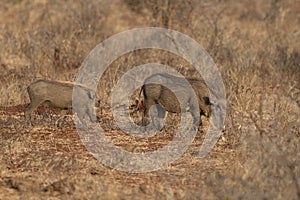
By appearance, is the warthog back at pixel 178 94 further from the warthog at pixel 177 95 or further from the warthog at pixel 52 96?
the warthog at pixel 52 96

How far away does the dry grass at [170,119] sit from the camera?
4.63 metres

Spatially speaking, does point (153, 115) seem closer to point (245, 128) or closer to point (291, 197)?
point (245, 128)

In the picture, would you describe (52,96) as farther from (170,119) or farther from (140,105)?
(170,119)

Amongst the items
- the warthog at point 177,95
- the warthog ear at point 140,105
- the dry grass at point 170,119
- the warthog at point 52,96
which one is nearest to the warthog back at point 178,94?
the warthog at point 177,95

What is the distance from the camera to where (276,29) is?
12016 millimetres

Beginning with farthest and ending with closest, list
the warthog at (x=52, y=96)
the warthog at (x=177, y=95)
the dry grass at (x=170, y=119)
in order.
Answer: the warthog at (x=52, y=96) → the warthog at (x=177, y=95) → the dry grass at (x=170, y=119)

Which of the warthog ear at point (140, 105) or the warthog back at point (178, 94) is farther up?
the warthog back at point (178, 94)

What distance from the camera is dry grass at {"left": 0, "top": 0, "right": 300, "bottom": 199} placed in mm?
4633

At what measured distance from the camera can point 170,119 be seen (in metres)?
6.98

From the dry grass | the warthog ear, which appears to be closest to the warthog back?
the dry grass

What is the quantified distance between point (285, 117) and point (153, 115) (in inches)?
51.9

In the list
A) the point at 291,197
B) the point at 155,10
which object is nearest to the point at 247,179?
the point at 291,197

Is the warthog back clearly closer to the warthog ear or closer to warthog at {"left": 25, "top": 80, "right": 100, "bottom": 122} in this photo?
the warthog ear

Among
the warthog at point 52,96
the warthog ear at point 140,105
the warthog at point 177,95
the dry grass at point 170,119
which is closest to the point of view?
the dry grass at point 170,119
